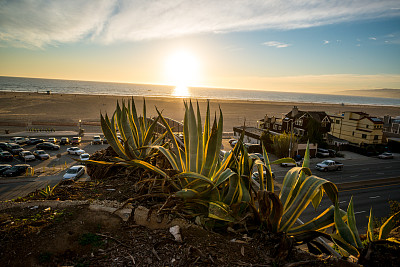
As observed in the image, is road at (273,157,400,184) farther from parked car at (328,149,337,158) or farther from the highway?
parked car at (328,149,337,158)

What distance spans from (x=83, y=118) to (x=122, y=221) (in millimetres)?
50839

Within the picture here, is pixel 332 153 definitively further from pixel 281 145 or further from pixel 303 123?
pixel 281 145

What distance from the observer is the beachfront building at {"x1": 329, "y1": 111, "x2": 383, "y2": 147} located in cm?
3375

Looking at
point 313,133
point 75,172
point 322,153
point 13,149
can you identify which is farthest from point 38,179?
point 313,133

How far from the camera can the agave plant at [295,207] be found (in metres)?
3.06

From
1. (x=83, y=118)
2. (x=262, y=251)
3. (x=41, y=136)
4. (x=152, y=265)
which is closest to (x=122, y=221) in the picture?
(x=152, y=265)

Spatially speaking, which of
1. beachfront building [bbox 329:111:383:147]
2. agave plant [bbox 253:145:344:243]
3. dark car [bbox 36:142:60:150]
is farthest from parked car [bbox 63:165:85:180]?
beachfront building [bbox 329:111:383:147]

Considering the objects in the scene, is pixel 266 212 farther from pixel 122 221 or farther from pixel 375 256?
pixel 122 221

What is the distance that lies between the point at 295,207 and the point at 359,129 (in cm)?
3867

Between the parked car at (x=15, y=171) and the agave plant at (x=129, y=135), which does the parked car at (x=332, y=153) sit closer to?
the agave plant at (x=129, y=135)

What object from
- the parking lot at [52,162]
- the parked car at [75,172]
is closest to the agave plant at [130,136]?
the parked car at [75,172]

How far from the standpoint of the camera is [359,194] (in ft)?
56.8

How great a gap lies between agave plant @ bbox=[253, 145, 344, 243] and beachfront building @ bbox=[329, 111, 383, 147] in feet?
124

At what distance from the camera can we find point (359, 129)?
34969 mm
